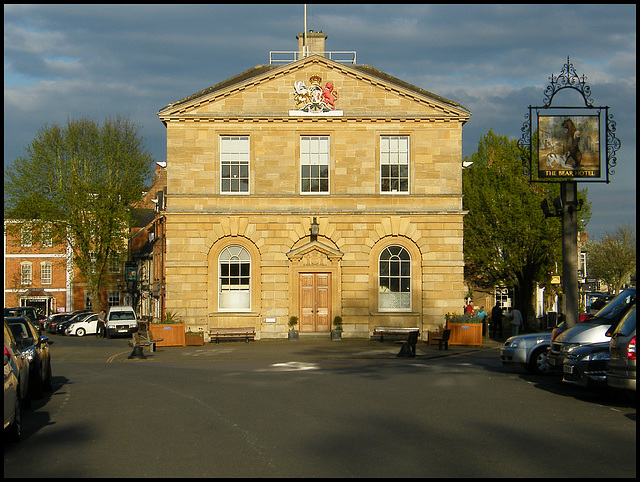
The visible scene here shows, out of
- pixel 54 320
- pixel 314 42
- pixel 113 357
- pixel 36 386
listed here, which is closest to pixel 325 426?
pixel 36 386

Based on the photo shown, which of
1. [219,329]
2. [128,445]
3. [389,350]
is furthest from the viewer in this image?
[219,329]

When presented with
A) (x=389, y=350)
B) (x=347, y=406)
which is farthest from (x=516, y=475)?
(x=389, y=350)

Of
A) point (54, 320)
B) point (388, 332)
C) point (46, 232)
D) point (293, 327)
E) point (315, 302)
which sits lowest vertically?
point (54, 320)

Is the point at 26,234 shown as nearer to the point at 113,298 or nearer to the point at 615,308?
the point at 113,298

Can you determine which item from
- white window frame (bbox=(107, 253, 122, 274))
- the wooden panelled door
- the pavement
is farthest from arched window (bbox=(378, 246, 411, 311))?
white window frame (bbox=(107, 253, 122, 274))

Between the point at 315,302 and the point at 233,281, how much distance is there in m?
3.59

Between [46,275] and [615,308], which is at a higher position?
[46,275]

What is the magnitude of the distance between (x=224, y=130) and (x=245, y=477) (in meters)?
28.4

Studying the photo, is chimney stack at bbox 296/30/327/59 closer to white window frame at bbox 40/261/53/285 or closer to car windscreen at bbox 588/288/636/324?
car windscreen at bbox 588/288/636/324

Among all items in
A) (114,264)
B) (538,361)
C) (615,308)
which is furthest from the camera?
(114,264)

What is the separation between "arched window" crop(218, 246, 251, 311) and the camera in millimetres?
35562

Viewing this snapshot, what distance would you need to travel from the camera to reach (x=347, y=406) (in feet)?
45.6

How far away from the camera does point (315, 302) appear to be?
35.5 m

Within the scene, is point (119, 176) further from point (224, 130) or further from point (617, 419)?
point (617, 419)
